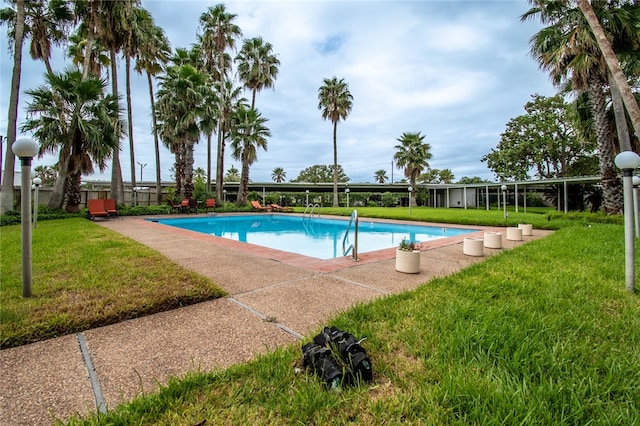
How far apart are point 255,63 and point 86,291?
22.4 meters

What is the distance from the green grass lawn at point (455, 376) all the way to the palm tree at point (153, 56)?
19744mm

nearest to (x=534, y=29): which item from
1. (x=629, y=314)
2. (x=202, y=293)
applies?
(x=629, y=314)

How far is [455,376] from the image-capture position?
1.65 m

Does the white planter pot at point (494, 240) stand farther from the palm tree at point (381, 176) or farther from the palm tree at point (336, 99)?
the palm tree at point (381, 176)

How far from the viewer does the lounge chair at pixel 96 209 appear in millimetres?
12984

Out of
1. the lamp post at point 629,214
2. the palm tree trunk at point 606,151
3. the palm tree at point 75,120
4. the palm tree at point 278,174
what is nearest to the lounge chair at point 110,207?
the palm tree at point 75,120

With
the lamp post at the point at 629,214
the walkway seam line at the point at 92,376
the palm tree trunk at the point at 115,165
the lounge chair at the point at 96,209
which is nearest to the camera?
the walkway seam line at the point at 92,376

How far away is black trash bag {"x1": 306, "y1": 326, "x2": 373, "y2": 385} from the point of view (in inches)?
66.9

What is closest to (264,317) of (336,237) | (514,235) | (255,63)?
(514,235)

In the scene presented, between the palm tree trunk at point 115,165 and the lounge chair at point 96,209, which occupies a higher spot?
the palm tree trunk at point 115,165

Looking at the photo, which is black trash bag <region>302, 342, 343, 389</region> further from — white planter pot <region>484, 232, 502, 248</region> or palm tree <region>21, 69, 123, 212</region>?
palm tree <region>21, 69, 123, 212</region>

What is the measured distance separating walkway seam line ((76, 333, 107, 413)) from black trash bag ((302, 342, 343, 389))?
3.62 ft

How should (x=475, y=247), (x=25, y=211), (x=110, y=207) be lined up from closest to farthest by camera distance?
(x=25, y=211), (x=475, y=247), (x=110, y=207)

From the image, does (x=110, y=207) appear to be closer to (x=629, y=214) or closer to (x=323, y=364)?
(x=323, y=364)
